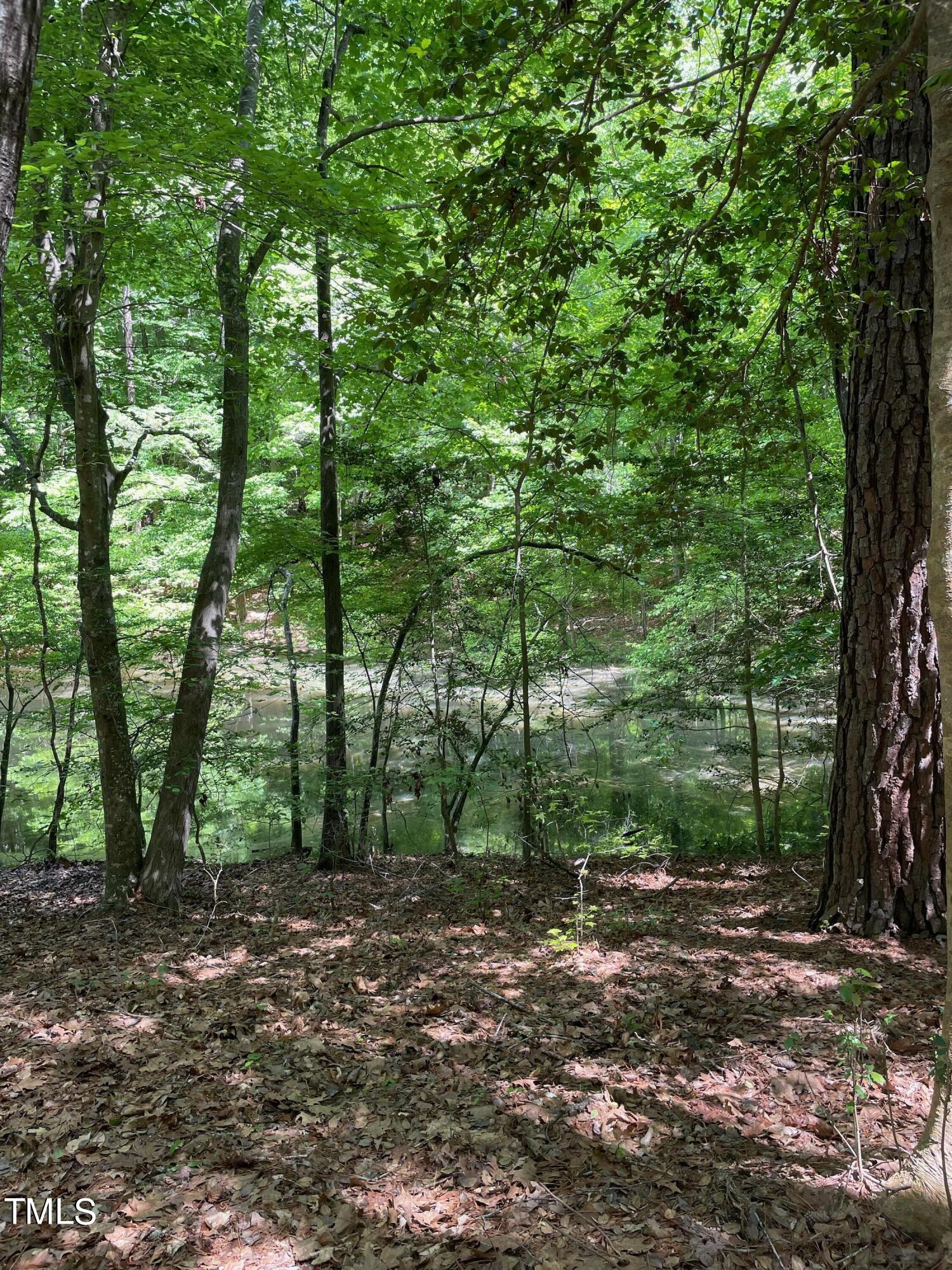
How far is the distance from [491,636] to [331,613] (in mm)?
2093

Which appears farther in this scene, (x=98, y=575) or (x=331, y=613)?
(x=331, y=613)

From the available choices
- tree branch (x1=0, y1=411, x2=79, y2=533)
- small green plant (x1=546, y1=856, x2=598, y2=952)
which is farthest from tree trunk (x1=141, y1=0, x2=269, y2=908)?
small green plant (x1=546, y1=856, x2=598, y2=952)

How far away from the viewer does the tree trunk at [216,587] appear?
22.0 ft

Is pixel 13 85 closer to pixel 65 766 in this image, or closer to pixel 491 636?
pixel 491 636

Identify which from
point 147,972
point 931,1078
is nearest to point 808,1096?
point 931,1078

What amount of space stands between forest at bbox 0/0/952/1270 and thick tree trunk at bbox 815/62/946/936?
0.03 metres

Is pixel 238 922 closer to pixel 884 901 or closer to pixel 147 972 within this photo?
pixel 147 972

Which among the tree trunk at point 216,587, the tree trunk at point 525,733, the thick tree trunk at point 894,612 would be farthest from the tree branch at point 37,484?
the thick tree trunk at point 894,612

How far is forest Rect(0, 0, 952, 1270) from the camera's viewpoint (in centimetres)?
247

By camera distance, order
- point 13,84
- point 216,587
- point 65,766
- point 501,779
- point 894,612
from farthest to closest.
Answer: point 65,766, point 501,779, point 216,587, point 894,612, point 13,84

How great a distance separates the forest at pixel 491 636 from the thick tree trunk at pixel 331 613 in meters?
0.07

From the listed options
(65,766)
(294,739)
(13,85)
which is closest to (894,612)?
(13,85)

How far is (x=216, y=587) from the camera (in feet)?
A: 23.5

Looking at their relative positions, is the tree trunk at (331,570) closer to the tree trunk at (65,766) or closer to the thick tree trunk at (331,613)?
the thick tree trunk at (331,613)
